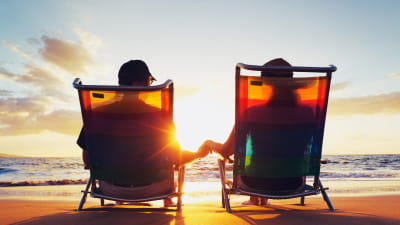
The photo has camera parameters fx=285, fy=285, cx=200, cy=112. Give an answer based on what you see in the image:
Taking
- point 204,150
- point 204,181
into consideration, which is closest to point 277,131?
point 204,150

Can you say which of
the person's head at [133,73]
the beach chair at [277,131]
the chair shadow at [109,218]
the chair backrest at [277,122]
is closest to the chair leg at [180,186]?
the chair shadow at [109,218]

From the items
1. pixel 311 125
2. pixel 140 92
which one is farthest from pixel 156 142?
pixel 311 125

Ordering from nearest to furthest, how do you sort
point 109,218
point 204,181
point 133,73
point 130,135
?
1. point 109,218
2. point 130,135
3. point 133,73
4. point 204,181

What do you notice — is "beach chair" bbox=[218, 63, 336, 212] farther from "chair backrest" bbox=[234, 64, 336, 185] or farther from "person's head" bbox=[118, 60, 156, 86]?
"person's head" bbox=[118, 60, 156, 86]

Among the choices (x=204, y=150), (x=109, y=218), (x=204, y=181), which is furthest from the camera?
(x=204, y=181)

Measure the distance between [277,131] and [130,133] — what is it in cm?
145

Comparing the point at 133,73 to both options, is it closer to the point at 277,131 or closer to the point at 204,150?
the point at 204,150

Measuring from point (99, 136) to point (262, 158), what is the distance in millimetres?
1640

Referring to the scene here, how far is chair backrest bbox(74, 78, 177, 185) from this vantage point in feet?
8.89

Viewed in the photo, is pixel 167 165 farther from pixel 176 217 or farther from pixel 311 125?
pixel 311 125

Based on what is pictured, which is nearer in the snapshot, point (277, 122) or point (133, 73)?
point (277, 122)

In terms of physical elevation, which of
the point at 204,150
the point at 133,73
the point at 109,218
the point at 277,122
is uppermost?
the point at 133,73

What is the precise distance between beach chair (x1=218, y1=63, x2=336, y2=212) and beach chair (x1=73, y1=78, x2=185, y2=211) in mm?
709

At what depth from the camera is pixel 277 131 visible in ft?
9.35
